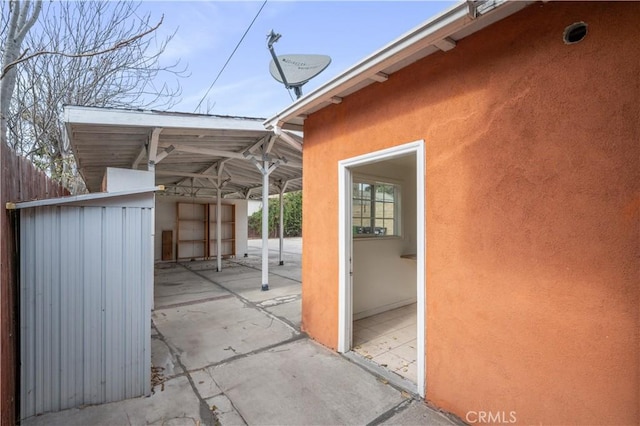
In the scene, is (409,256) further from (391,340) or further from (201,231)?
(201,231)

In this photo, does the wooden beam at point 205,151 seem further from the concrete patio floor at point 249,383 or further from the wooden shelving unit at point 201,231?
the wooden shelving unit at point 201,231

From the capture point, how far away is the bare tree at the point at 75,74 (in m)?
5.43

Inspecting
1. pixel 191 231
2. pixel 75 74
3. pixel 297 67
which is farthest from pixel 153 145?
pixel 191 231

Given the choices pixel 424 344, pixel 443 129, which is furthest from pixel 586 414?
pixel 443 129

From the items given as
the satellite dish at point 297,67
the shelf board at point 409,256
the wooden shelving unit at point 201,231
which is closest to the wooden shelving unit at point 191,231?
the wooden shelving unit at point 201,231

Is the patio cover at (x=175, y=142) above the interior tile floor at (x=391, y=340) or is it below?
above

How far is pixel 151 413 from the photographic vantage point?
223 centimetres

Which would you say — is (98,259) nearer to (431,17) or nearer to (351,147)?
(351,147)

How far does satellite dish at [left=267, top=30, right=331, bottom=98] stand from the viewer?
4.59m

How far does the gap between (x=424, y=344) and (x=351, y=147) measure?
6.57ft

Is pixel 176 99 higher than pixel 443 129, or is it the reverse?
pixel 176 99

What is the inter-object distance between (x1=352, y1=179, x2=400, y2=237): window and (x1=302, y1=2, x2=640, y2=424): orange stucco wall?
6.12ft

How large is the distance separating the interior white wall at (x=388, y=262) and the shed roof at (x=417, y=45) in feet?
4.26

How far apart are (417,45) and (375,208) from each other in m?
2.76
